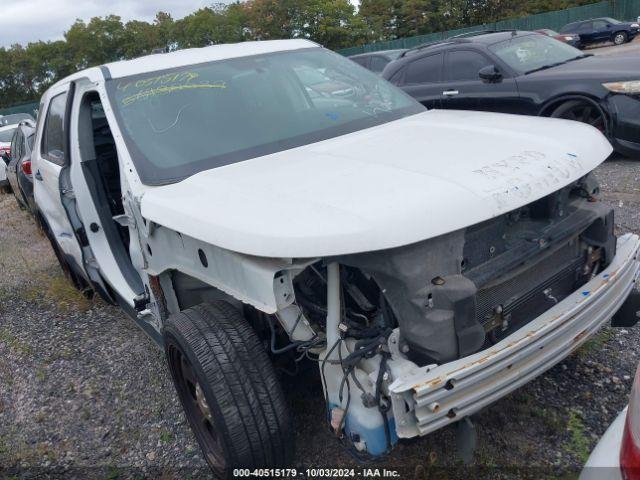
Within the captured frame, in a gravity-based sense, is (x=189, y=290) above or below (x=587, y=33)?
above

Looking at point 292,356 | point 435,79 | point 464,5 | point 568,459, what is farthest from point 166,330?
point 464,5

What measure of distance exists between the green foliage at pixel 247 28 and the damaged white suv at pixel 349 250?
3913 centimetres

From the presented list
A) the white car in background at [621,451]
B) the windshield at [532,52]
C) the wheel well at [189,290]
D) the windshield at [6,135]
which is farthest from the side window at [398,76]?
the windshield at [6,135]

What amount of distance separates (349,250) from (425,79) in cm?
646

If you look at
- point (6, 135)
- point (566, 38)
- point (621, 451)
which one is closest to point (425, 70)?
point (621, 451)

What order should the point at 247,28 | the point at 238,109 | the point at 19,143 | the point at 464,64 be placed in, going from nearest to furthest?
the point at 238,109 → the point at 464,64 → the point at 19,143 → the point at 247,28

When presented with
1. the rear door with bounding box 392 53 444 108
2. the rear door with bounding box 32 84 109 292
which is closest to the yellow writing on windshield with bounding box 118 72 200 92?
the rear door with bounding box 32 84 109 292

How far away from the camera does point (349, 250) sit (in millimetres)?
1912

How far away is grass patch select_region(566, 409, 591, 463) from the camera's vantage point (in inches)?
99.2

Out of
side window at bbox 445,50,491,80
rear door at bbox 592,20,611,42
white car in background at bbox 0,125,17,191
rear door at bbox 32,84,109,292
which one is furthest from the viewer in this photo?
rear door at bbox 592,20,611,42

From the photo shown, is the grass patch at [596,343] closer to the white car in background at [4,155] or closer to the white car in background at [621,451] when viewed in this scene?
the white car in background at [621,451]

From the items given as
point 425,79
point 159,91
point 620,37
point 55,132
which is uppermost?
point 159,91

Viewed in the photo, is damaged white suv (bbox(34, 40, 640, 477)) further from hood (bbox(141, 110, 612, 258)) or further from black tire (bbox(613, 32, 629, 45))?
black tire (bbox(613, 32, 629, 45))

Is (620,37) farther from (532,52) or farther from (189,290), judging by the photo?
(189,290)
